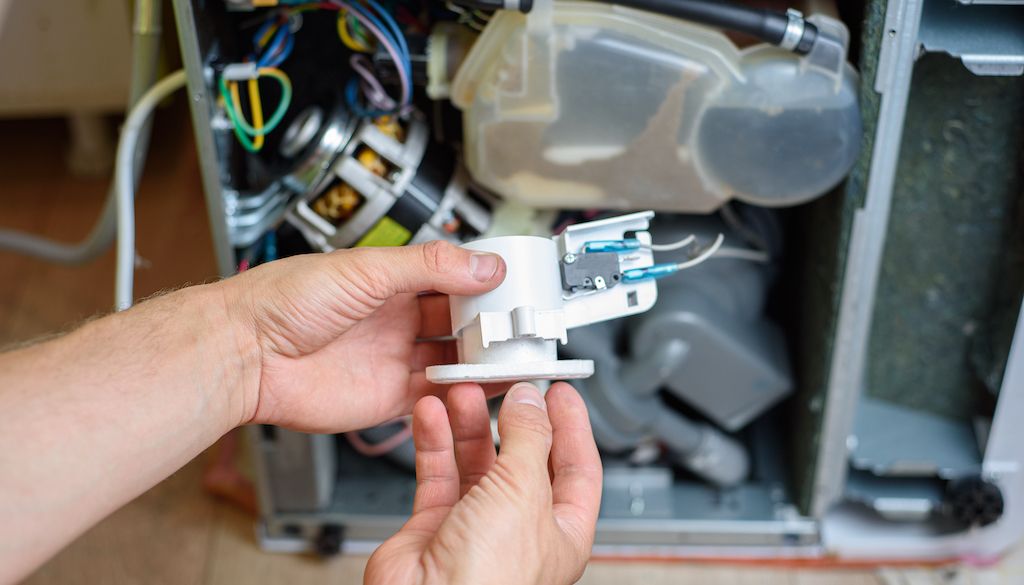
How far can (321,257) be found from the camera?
0.85 m

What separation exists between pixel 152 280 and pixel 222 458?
39 cm

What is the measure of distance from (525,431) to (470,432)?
98mm

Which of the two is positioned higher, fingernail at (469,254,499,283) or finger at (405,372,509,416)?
fingernail at (469,254,499,283)

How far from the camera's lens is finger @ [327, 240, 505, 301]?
81cm

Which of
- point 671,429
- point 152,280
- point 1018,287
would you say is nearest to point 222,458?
point 152,280

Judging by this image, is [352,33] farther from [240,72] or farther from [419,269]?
[419,269]

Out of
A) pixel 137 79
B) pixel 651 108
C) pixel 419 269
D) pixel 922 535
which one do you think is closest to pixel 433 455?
pixel 419 269

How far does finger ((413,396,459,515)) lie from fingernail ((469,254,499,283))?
0.11 meters

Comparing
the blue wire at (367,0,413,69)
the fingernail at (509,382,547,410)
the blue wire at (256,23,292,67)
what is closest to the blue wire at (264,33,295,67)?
the blue wire at (256,23,292,67)

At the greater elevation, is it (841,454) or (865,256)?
(865,256)

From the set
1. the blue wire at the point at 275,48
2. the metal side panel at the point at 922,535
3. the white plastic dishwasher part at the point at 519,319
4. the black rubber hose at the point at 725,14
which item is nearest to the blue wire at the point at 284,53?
the blue wire at the point at 275,48

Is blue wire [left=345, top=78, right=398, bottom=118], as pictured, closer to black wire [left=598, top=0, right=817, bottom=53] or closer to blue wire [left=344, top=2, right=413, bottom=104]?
blue wire [left=344, top=2, right=413, bottom=104]

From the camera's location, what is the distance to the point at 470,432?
0.87 m

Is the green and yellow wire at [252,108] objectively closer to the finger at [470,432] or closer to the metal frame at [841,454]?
the metal frame at [841,454]
